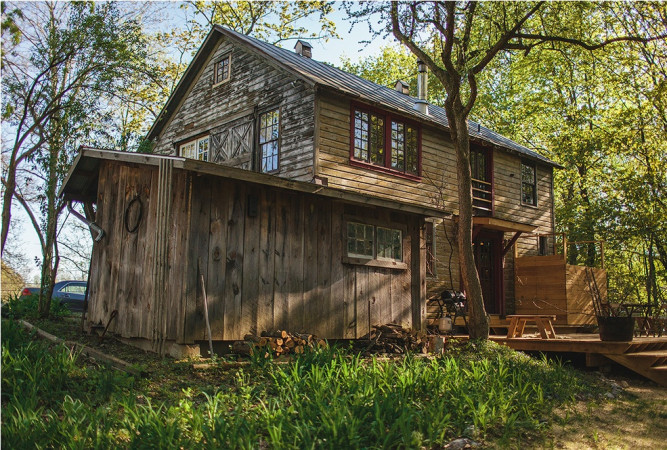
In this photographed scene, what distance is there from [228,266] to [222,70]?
9.81 meters

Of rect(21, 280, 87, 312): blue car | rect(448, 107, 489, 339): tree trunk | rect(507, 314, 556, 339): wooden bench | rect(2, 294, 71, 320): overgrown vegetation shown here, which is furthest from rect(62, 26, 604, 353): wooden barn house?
rect(21, 280, 87, 312): blue car

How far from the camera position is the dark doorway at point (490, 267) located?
18.3 m

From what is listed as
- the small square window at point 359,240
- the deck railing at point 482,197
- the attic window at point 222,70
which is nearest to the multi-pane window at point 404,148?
Result: the deck railing at point 482,197

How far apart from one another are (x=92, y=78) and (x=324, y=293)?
11.1m

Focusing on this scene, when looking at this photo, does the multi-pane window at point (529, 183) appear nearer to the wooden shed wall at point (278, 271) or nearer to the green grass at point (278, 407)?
the wooden shed wall at point (278, 271)

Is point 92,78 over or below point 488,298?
over

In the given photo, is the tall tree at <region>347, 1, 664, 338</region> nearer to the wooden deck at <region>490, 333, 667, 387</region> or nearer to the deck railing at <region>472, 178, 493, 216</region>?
the wooden deck at <region>490, 333, 667, 387</region>

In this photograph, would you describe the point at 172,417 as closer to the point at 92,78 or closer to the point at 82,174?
the point at 82,174

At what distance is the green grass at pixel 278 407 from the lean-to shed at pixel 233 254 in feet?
5.06

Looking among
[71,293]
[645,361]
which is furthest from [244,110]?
[645,361]

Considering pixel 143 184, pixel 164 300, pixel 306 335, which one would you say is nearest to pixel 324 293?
pixel 306 335

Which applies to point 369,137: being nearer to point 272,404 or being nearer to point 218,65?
point 218,65

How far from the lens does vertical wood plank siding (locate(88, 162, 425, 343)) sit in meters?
8.77

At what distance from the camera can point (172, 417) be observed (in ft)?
16.8
